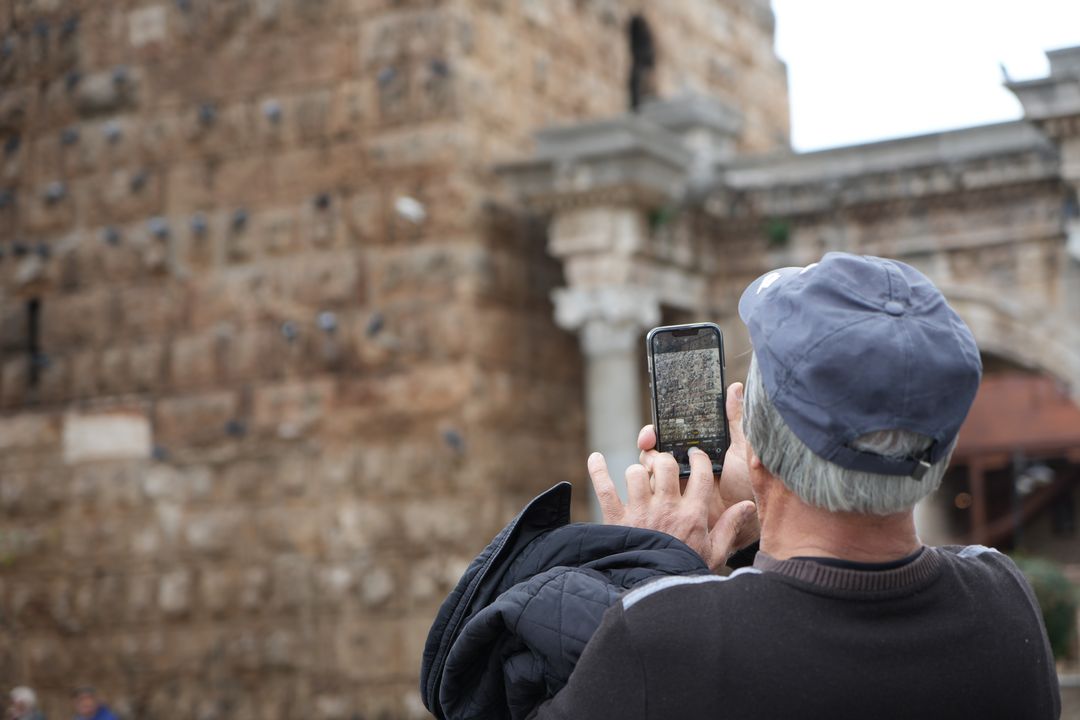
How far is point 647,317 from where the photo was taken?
11.9 meters

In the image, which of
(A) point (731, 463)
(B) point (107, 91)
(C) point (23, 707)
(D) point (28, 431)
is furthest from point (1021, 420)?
(A) point (731, 463)

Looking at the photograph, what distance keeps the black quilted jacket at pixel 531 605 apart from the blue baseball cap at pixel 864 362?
1.07 feet

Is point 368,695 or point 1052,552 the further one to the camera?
point 1052,552

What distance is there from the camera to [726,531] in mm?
2529

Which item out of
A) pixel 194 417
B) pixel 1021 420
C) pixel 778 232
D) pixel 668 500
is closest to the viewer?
pixel 668 500

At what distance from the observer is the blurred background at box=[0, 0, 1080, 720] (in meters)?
11.6

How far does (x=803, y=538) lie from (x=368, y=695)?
976 centimetres

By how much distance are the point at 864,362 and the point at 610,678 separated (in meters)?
0.53

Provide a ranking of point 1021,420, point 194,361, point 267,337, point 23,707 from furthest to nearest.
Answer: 1. point 1021,420
2. point 194,361
3. point 267,337
4. point 23,707

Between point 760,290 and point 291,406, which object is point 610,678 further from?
point 291,406

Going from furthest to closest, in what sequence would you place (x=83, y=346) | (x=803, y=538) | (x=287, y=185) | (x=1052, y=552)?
(x=1052, y=552) < (x=83, y=346) < (x=287, y=185) < (x=803, y=538)

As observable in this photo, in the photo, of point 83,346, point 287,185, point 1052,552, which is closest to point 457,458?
point 287,185

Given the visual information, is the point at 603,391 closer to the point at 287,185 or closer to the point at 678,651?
the point at 287,185

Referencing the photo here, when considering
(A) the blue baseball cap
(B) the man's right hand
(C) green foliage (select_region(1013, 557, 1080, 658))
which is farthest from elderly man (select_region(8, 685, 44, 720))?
(A) the blue baseball cap
